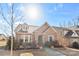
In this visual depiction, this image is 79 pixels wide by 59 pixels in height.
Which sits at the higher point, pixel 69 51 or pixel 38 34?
pixel 38 34

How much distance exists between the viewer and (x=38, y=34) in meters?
2.53

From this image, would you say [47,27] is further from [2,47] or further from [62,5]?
[2,47]

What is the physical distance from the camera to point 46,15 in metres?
2.53

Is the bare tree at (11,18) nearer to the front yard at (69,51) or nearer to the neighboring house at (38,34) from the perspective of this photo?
the neighboring house at (38,34)

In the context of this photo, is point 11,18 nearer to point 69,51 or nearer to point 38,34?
point 38,34

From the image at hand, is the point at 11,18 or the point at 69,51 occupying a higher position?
the point at 11,18

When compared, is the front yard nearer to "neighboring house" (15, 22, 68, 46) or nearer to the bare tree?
"neighboring house" (15, 22, 68, 46)

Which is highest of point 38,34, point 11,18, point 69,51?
point 11,18

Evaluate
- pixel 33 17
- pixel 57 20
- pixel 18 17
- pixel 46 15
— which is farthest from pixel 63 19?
pixel 18 17

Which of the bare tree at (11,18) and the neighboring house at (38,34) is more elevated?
the bare tree at (11,18)

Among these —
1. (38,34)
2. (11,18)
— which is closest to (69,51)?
(38,34)

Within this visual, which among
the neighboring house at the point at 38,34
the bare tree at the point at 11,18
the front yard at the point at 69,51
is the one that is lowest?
the front yard at the point at 69,51

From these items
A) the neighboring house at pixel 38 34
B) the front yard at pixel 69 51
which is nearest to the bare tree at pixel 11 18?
the neighboring house at pixel 38 34

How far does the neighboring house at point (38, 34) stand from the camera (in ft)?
8.24
